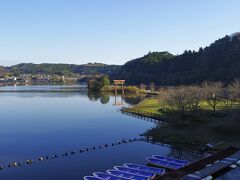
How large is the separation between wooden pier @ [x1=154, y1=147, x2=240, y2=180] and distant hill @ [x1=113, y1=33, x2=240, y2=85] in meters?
62.6

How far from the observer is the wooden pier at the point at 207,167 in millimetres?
23188

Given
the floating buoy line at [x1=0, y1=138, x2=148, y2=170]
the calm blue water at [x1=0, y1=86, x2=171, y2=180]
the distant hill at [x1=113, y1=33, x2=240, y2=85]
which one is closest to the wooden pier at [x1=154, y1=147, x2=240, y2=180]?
the calm blue water at [x1=0, y1=86, x2=171, y2=180]

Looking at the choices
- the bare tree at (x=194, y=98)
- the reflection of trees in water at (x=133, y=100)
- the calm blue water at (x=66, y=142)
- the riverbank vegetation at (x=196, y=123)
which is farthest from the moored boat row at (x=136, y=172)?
the reflection of trees in water at (x=133, y=100)

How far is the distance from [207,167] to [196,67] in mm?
100979

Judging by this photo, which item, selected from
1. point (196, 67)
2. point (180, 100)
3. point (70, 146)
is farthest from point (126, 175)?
point (196, 67)

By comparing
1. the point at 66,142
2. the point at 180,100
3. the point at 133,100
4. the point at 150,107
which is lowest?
the point at 66,142

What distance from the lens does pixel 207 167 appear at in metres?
25.2

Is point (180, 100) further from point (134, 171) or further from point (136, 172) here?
point (136, 172)

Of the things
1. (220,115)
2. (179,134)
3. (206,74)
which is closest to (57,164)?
(179,134)

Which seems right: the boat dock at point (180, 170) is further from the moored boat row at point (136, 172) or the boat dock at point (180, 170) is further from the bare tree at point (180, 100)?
the bare tree at point (180, 100)

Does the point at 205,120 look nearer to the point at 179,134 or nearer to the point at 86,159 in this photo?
the point at 179,134

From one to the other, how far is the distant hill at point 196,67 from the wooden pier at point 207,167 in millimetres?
62611

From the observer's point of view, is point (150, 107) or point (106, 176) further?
point (150, 107)

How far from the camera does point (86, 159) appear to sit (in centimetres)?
3362
